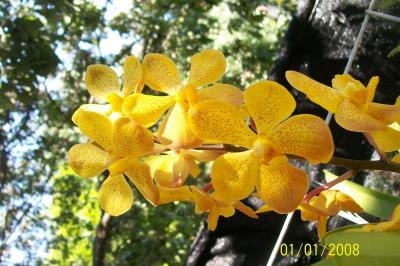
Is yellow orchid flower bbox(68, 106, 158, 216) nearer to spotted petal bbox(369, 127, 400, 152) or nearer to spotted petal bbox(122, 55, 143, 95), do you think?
spotted petal bbox(122, 55, 143, 95)

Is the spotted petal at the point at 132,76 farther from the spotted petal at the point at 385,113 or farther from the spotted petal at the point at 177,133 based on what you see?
the spotted petal at the point at 385,113

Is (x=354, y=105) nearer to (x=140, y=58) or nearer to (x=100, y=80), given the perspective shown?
(x=100, y=80)

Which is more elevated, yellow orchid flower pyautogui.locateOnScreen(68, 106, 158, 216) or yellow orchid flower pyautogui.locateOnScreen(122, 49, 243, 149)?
yellow orchid flower pyautogui.locateOnScreen(122, 49, 243, 149)

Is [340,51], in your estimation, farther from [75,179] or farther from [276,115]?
[75,179]

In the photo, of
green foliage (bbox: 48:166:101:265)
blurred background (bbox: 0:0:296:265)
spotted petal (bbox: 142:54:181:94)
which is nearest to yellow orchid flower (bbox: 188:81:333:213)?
spotted petal (bbox: 142:54:181:94)

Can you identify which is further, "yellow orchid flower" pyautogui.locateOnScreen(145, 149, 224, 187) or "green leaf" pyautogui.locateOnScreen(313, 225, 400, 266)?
"yellow orchid flower" pyautogui.locateOnScreen(145, 149, 224, 187)

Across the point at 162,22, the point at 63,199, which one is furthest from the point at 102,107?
the point at 63,199
